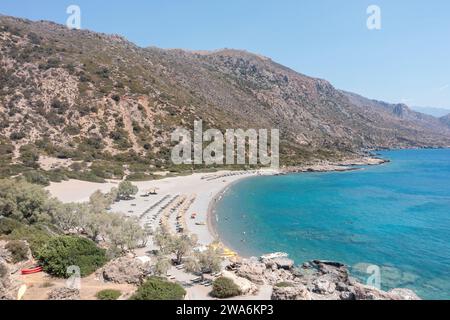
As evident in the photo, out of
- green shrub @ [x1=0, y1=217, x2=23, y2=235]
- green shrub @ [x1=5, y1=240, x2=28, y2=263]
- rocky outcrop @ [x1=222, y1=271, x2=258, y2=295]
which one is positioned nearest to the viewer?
rocky outcrop @ [x1=222, y1=271, x2=258, y2=295]

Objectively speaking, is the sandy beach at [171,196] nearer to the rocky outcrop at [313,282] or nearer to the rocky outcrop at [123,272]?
the rocky outcrop at [313,282]

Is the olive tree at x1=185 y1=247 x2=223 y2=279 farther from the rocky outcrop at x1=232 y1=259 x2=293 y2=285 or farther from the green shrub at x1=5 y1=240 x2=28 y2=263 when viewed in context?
the green shrub at x1=5 y1=240 x2=28 y2=263

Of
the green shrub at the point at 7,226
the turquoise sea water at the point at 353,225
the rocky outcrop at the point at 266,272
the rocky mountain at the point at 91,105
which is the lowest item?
the turquoise sea water at the point at 353,225

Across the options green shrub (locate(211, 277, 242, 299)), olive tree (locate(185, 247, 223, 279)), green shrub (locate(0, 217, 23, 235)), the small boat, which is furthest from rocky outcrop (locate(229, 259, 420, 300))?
green shrub (locate(0, 217, 23, 235))

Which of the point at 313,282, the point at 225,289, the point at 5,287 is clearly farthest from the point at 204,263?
A: the point at 5,287

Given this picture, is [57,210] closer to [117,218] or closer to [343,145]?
[117,218]

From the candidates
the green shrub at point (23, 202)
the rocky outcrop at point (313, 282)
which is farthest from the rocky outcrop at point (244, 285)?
the green shrub at point (23, 202)

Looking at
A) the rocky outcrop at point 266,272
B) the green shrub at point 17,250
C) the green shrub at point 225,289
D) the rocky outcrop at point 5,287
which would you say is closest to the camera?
the rocky outcrop at point 5,287
